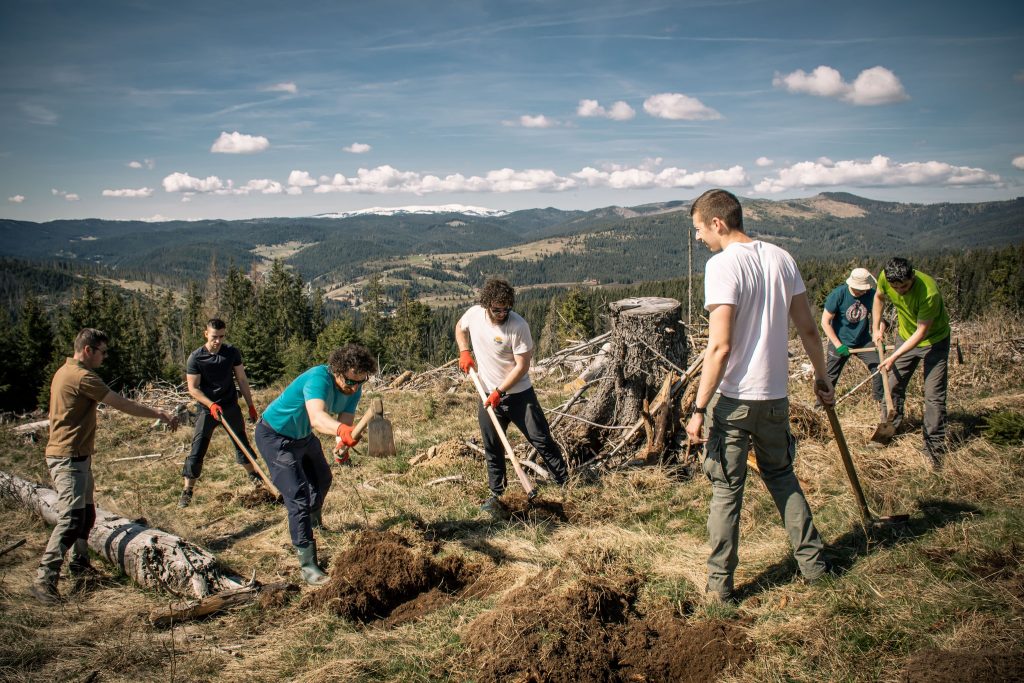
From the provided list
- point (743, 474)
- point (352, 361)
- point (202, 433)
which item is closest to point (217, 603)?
point (352, 361)

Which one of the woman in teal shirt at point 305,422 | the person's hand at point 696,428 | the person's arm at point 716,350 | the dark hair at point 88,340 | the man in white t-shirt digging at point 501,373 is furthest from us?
the man in white t-shirt digging at point 501,373

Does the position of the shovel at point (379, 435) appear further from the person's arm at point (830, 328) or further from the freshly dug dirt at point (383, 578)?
the person's arm at point (830, 328)

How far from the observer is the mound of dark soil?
2.74 metres

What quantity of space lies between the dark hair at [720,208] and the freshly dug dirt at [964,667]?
7.39ft

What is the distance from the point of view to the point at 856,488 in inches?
144

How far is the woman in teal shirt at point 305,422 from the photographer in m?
4.12

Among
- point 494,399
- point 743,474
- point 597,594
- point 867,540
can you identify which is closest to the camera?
point 743,474

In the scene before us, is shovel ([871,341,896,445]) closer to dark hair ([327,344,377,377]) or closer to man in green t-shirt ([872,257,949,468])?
man in green t-shirt ([872,257,949,468])

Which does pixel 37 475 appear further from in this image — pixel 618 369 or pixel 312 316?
pixel 312 316

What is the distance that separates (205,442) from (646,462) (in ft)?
17.2

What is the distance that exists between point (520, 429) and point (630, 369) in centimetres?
150

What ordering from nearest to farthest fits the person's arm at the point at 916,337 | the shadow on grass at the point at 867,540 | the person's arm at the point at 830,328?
the shadow on grass at the point at 867,540, the person's arm at the point at 916,337, the person's arm at the point at 830,328

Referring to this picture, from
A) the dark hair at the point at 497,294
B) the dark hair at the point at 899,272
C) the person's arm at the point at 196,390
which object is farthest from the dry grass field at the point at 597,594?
the dark hair at the point at 497,294

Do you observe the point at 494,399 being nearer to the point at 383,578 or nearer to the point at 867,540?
the point at 383,578
